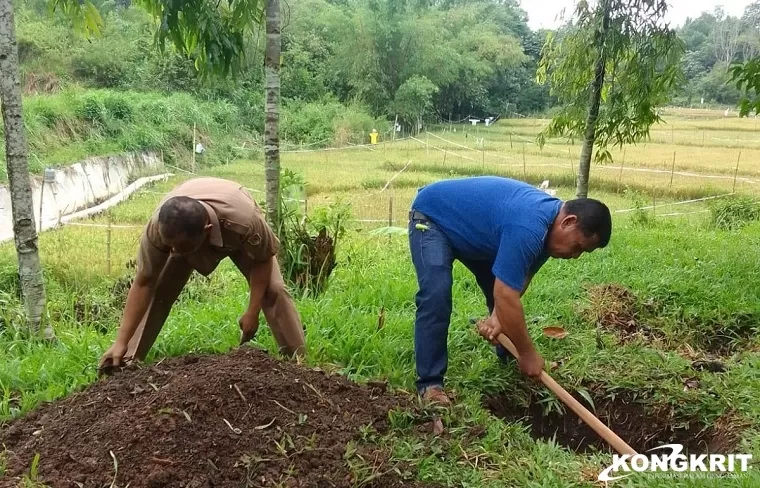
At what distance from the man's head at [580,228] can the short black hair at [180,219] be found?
1.53 m

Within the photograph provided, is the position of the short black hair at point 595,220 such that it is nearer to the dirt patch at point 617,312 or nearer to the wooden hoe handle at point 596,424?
the wooden hoe handle at point 596,424

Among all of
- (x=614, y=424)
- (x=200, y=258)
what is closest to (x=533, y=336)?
(x=614, y=424)

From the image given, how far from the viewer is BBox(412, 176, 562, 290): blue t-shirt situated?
2.69 meters

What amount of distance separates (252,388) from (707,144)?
745 inches

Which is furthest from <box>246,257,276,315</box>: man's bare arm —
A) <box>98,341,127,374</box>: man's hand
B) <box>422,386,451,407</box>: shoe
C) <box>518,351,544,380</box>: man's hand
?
<box>518,351,544,380</box>: man's hand

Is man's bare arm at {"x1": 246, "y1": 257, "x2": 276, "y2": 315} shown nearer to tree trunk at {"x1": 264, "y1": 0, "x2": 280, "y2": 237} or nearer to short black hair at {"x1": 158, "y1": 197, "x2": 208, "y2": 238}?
short black hair at {"x1": 158, "y1": 197, "x2": 208, "y2": 238}

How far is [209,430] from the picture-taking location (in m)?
2.40

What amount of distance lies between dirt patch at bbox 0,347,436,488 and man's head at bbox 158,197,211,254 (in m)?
0.59

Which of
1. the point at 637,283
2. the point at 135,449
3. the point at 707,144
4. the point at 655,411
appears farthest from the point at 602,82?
the point at 707,144

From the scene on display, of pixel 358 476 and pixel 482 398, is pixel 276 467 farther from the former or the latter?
pixel 482 398

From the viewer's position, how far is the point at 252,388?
103 inches

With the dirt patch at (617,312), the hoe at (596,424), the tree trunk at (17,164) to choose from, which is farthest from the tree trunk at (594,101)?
the tree trunk at (17,164)

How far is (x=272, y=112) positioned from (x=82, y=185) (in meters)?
8.26

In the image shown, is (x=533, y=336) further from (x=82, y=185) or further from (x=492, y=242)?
(x=82, y=185)
